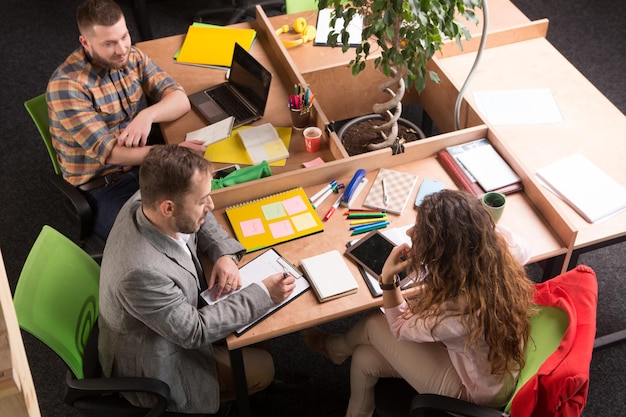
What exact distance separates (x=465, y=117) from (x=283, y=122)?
790 mm

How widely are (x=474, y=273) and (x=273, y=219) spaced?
2.67 feet

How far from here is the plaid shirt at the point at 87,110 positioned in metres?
2.62

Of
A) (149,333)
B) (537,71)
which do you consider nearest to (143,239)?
(149,333)

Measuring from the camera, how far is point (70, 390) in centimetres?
197

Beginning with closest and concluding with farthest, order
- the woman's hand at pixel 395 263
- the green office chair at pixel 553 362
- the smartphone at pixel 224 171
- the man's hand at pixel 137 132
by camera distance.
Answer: the green office chair at pixel 553 362 < the woman's hand at pixel 395 263 < the smartphone at pixel 224 171 < the man's hand at pixel 137 132

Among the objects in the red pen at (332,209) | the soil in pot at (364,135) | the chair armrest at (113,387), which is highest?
the red pen at (332,209)

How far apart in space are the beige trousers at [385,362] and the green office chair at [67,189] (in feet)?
3.60

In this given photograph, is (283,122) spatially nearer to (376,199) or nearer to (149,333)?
(376,199)

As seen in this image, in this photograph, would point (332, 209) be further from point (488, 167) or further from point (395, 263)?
point (488, 167)

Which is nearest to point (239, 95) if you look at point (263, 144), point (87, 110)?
point (263, 144)

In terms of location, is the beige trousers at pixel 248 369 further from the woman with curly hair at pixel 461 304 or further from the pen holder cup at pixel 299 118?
the pen holder cup at pixel 299 118

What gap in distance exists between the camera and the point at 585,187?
2.47 metres

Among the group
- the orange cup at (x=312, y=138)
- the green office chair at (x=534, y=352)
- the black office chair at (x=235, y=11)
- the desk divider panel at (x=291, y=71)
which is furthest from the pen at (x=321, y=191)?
the black office chair at (x=235, y=11)

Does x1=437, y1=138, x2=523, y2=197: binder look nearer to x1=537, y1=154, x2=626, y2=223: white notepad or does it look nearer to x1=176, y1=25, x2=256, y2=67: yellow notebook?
x1=537, y1=154, x2=626, y2=223: white notepad
